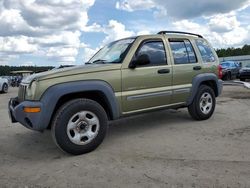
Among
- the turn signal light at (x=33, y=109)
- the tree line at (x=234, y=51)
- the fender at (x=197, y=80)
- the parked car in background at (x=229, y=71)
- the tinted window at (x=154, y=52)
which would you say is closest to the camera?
the turn signal light at (x=33, y=109)

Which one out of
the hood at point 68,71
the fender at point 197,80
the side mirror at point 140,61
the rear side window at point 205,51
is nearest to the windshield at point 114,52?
the side mirror at point 140,61

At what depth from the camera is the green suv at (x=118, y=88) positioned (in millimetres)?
4758

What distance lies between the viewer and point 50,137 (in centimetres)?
620

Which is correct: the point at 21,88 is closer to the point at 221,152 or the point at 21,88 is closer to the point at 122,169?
the point at 122,169

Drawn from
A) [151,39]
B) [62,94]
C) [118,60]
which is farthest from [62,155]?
[151,39]

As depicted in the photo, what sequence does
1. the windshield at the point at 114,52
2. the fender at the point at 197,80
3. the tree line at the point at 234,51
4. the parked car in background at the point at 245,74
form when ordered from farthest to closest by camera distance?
the tree line at the point at 234,51
the parked car in background at the point at 245,74
the fender at the point at 197,80
the windshield at the point at 114,52

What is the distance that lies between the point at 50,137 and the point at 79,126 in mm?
1513

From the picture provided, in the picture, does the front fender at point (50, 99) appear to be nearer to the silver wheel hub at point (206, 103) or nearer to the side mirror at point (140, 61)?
the side mirror at point (140, 61)

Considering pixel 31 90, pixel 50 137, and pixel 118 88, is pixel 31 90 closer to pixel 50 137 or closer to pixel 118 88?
pixel 118 88

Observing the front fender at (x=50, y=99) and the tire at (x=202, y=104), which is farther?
the tire at (x=202, y=104)

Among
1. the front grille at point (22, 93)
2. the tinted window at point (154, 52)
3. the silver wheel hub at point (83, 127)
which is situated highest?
the tinted window at point (154, 52)

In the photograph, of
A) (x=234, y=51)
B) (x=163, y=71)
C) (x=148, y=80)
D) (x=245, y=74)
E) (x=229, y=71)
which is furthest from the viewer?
(x=234, y=51)

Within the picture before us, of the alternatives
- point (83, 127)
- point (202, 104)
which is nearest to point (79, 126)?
point (83, 127)

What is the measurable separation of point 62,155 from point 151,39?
9.01 ft
